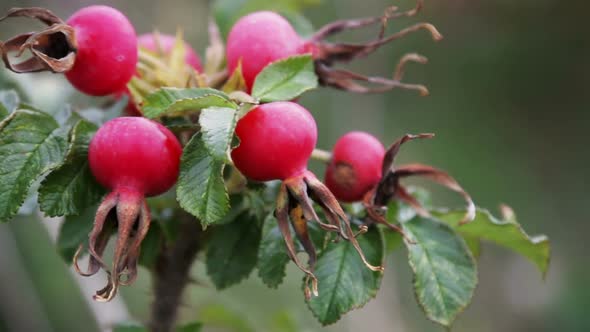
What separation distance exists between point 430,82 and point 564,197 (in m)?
1.91

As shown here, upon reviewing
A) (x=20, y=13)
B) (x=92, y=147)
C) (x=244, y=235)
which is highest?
(x=20, y=13)

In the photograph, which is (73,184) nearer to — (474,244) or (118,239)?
(118,239)

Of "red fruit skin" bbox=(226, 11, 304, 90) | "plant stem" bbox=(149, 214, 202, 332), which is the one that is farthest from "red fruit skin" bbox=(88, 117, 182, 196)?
"plant stem" bbox=(149, 214, 202, 332)

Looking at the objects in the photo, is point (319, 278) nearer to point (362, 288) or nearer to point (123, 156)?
point (362, 288)

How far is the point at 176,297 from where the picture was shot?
1.54 metres

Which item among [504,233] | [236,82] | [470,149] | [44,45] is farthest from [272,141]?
[470,149]

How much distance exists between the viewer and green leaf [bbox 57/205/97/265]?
136 centimetres

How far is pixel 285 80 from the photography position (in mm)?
1165

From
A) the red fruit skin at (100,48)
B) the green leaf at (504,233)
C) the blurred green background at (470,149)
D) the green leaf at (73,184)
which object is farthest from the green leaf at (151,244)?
the blurred green background at (470,149)

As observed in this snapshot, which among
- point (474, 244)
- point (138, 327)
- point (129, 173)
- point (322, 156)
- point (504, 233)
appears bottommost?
point (138, 327)

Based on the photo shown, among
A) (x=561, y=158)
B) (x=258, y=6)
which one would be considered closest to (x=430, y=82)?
(x=561, y=158)

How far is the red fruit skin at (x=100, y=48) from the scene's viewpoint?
3.79 ft

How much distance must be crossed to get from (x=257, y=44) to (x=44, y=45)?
0.37 m

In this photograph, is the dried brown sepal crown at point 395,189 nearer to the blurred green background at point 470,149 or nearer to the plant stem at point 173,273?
the plant stem at point 173,273
